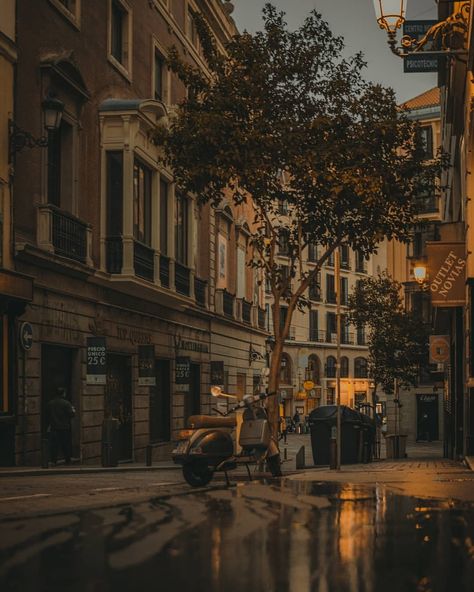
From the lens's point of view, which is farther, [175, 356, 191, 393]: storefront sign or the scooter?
[175, 356, 191, 393]: storefront sign

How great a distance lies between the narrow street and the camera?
246 inches

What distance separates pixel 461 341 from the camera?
24.7 meters

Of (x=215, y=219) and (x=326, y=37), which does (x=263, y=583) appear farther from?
(x=215, y=219)

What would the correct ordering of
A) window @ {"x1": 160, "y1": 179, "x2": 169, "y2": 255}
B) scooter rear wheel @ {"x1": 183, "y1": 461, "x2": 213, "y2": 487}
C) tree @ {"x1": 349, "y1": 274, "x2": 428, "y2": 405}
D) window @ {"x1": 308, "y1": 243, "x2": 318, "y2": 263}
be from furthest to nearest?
window @ {"x1": 308, "y1": 243, "x2": 318, "y2": 263}, tree @ {"x1": 349, "y1": 274, "x2": 428, "y2": 405}, window @ {"x1": 160, "y1": 179, "x2": 169, "y2": 255}, scooter rear wheel @ {"x1": 183, "y1": 461, "x2": 213, "y2": 487}

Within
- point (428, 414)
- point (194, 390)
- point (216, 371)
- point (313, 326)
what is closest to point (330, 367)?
point (313, 326)

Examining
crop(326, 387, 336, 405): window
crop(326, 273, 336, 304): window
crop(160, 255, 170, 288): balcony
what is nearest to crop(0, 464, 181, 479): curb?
crop(160, 255, 170, 288): balcony

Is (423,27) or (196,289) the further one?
(196,289)

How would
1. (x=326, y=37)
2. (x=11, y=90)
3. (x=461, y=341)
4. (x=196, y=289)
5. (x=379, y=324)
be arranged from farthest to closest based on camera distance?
(x=379, y=324), (x=196, y=289), (x=461, y=341), (x=326, y=37), (x=11, y=90)

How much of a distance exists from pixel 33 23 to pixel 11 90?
2.10m

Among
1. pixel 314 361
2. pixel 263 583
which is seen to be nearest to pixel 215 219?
pixel 263 583

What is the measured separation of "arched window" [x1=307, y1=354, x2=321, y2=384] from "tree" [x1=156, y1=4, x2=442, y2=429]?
67.7 m

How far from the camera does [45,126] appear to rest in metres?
19.0

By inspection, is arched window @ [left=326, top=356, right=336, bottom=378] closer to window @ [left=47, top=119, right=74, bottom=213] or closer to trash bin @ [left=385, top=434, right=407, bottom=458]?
trash bin @ [left=385, top=434, right=407, bottom=458]

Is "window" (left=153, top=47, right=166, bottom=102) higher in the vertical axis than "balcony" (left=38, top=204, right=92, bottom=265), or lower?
higher
